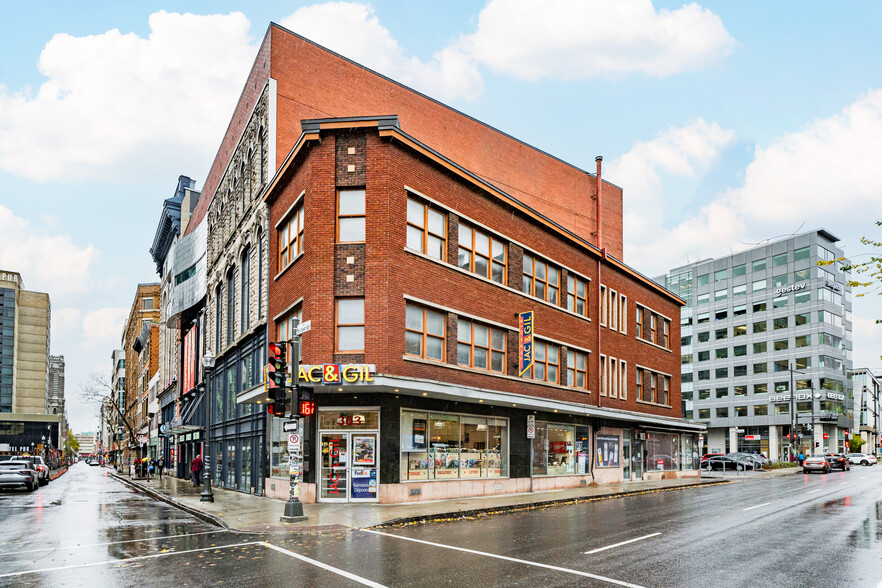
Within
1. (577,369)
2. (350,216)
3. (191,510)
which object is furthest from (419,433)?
(577,369)

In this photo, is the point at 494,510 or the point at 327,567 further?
the point at 494,510

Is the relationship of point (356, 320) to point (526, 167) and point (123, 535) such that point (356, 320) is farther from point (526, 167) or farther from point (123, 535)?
point (526, 167)

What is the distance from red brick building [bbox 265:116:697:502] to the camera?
22.7 m

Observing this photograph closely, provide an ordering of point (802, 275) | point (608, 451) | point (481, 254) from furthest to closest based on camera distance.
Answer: point (802, 275), point (608, 451), point (481, 254)

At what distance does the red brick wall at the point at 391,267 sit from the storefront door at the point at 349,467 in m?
2.54

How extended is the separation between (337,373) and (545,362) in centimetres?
1285

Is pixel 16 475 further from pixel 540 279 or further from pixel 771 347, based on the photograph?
pixel 771 347

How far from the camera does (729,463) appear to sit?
58.3 metres

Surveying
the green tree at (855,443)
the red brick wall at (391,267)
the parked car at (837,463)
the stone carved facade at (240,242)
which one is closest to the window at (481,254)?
the red brick wall at (391,267)

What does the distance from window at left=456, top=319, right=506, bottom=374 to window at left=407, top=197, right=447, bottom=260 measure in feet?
9.89

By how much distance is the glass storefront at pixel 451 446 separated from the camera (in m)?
23.5

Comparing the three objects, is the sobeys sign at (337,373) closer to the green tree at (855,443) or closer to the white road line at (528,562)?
the white road line at (528,562)

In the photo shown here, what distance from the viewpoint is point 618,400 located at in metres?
37.6

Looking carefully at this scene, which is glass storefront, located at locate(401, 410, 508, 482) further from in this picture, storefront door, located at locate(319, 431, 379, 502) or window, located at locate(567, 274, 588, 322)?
window, located at locate(567, 274, 588, 322)
